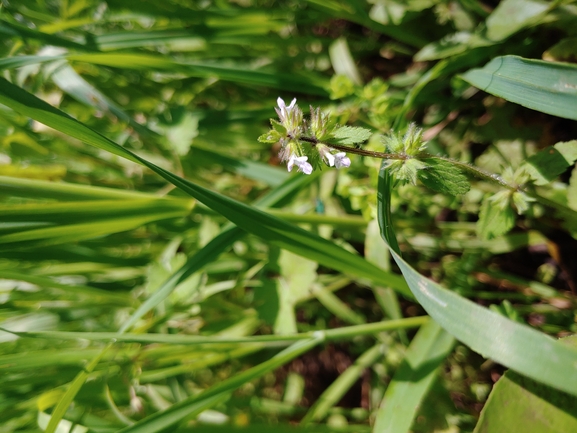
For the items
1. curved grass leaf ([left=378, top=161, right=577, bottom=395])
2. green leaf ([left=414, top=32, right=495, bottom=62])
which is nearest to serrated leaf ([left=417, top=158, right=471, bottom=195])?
curved grass leaf ([left=378, top=161, right=577, bottom=395])

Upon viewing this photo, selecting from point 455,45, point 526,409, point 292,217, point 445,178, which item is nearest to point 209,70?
point 292,217

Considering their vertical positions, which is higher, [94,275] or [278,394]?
[94,275]

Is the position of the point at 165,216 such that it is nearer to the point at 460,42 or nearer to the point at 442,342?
the point at 442,342

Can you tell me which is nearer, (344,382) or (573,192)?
(573,192)

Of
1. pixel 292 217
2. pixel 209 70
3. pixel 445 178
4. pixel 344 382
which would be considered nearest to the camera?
pixel 445 178

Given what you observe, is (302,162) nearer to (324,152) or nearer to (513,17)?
(324,152)

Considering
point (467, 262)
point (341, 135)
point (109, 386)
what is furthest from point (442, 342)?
point (109, 386)
